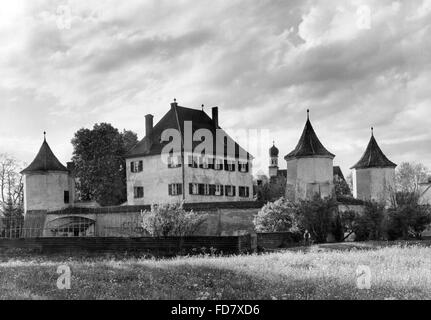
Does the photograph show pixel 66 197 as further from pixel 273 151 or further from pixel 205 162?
pixel 273 151

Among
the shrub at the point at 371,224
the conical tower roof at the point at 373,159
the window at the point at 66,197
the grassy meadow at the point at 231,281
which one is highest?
the conical tower roof at the point at 373,159

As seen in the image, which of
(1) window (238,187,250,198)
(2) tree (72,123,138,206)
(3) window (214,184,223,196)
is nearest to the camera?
(3) window (214,184,223,196)

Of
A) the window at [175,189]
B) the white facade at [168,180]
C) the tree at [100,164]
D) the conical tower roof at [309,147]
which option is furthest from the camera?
the tree at [100,164]

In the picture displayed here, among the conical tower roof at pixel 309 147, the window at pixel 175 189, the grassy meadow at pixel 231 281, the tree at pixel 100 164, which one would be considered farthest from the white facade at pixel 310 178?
the grassy meadow at pixel 231 281

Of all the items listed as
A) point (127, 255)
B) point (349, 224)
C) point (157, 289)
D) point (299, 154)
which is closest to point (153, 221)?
point (127, 255)

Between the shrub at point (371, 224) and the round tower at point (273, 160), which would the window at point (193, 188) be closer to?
the shrub at point (371, 224)

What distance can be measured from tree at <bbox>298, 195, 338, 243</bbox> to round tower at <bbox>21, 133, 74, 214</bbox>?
2040 cm

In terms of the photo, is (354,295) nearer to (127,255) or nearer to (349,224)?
(127,255)

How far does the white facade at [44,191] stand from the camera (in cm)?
4409

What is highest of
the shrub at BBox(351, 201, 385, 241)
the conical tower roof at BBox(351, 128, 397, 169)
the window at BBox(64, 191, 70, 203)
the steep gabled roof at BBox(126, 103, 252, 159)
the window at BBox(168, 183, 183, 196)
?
the steep gabled roof at BBox(126, 103, 252, 159)

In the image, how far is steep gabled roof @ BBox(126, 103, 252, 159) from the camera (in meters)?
50.0

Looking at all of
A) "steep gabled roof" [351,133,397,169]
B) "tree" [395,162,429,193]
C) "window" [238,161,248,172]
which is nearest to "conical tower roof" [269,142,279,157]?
"tree" [395,162,429,193]

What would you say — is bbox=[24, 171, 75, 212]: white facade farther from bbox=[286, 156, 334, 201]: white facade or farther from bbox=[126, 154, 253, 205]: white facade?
bbox=[286, 156, 334, 201]: white facade
